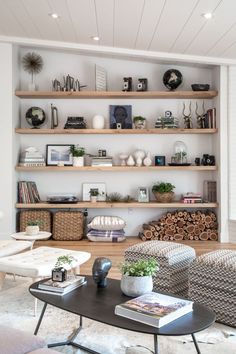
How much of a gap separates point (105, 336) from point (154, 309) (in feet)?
2.55

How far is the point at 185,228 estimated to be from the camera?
5.83 metres

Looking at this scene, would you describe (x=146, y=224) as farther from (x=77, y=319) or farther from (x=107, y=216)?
(x=77, y=319)

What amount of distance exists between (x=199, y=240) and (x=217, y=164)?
1.16 metres

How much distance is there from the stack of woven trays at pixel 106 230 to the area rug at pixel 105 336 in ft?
8.63

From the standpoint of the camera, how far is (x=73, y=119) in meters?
5.88

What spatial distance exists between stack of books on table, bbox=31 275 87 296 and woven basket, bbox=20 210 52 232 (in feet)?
11.2

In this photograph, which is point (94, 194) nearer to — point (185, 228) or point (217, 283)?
point (185, 228)

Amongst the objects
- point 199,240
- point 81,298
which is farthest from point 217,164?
point 81,298

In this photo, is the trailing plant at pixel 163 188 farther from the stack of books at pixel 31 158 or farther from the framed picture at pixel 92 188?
the stack of books at pixel 31 158

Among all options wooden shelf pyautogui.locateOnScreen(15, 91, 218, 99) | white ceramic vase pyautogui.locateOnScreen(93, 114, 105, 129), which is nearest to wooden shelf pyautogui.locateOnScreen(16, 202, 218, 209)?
white ceramic vase pyautogui.locateOnScreen(93, 114, 105, 129)

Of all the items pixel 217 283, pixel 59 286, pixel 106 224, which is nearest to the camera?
pixel 59 286

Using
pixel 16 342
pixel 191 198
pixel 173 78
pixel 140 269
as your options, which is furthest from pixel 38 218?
pixel 16 342

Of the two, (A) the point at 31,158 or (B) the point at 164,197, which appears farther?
(A) the point at 31,158

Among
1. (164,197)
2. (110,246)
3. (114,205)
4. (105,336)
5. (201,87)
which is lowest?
(105,336)
